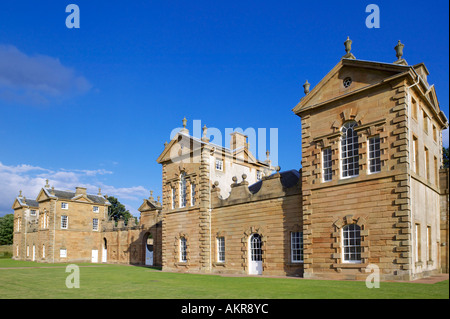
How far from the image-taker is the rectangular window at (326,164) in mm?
20859

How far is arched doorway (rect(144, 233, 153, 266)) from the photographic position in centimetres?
4444

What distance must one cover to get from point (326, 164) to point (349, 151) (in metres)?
1.48

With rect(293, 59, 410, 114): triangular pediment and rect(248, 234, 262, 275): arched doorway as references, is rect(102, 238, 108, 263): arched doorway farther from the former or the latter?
rect(293, 59, 410, 114): triangular pediment

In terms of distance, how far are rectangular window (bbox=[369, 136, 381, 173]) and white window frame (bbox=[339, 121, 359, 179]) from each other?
0.72 meters

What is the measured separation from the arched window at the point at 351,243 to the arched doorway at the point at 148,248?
28782 millimetres

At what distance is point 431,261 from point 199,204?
15.5 m

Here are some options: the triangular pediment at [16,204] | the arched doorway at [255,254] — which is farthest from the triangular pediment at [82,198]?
the arched doorway at [255,254]

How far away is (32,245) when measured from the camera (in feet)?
202

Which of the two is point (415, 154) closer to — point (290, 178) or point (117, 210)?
point (290, 178)

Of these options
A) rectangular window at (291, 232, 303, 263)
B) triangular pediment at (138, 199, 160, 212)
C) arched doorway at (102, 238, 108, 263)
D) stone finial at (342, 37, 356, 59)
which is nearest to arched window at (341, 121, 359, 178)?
stone finial at (342, 37, 356, 59)

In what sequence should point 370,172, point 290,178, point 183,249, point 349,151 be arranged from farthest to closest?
point 183,249
point 290,178
point 349,151
point 370,172

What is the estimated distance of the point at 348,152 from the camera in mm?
20156

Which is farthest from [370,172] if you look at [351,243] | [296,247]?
[296,247]
